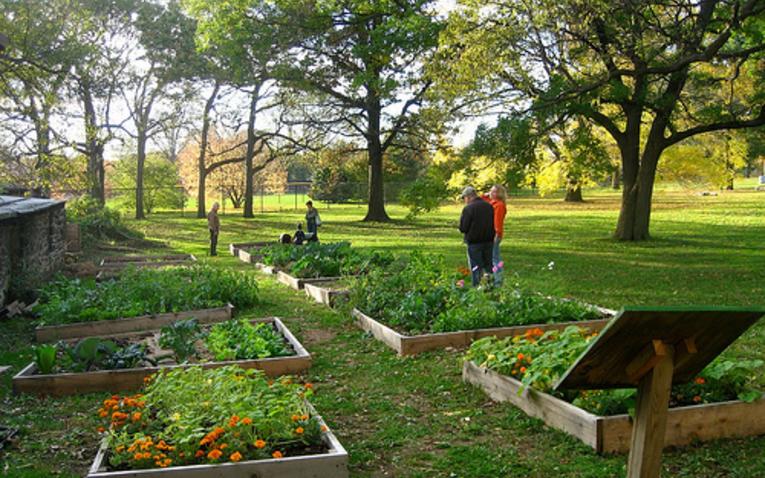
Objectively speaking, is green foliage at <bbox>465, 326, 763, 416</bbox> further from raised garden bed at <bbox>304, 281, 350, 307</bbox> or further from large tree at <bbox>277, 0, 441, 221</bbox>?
large tree at <bbox>277, 0, 441, 221</bbox>

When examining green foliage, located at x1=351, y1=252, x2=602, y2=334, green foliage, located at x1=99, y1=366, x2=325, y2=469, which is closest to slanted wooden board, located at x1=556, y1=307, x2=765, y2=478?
green foliage, located at x1=99, y1=366, x2=325, y2=469

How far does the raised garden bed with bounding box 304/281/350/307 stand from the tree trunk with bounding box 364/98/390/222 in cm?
1710

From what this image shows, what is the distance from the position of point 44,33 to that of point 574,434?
16291mm

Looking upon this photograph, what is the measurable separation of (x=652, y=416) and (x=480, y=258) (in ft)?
23.2

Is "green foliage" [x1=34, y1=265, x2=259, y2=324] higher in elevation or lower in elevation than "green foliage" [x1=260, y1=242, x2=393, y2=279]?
lower

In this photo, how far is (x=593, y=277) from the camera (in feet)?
42.0

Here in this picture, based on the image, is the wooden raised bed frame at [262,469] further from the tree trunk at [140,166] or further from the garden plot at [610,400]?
the tree trunk at [140,166]

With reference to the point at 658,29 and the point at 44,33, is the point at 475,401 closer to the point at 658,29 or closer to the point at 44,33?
the point at 658,29

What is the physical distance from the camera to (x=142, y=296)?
9672 millimetres

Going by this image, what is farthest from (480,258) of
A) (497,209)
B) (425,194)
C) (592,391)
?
(425,194)

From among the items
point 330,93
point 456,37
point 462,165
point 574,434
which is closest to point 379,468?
point 574,434

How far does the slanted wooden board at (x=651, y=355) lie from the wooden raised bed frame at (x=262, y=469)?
1813 millimetres

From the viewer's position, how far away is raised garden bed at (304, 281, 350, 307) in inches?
400

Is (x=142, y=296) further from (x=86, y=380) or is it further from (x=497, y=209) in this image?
(x=497, y=209)
